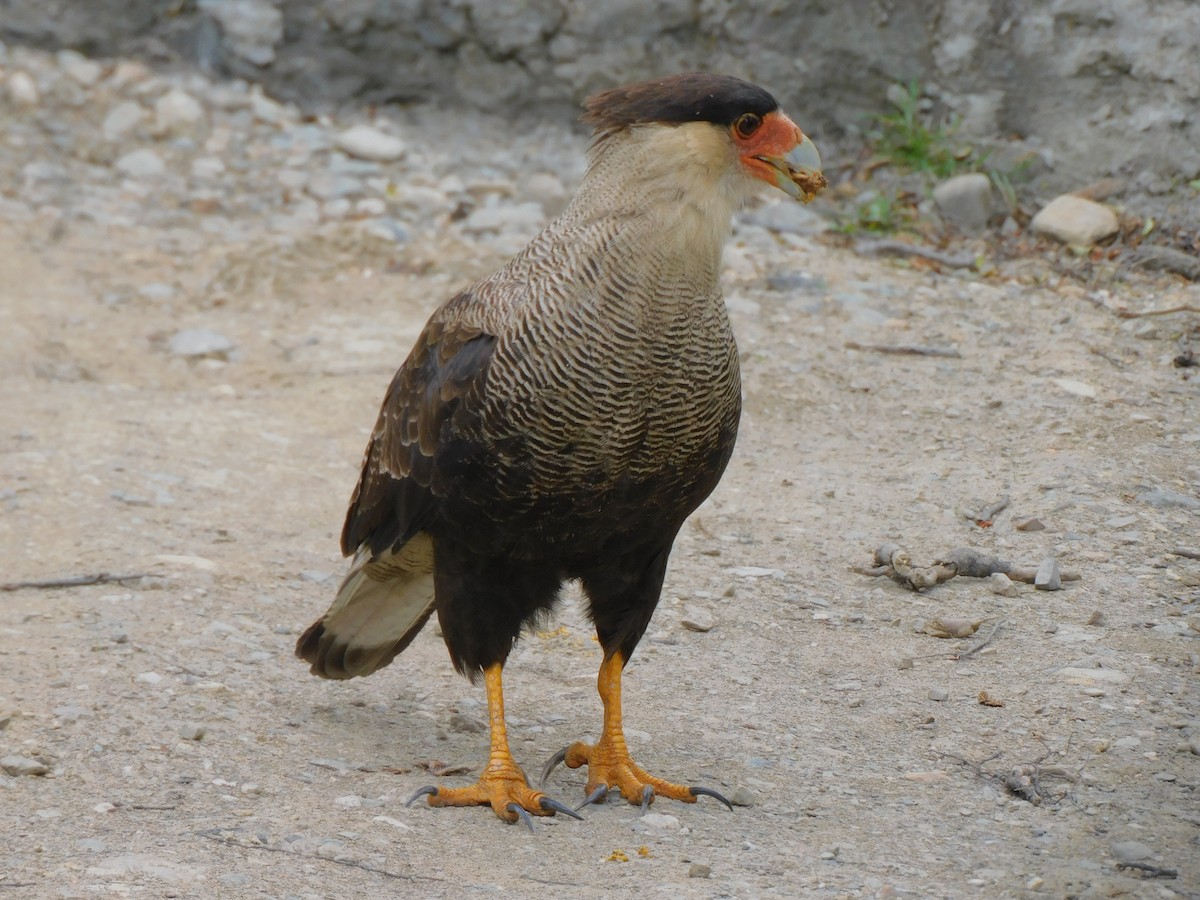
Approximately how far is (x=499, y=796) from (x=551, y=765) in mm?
274

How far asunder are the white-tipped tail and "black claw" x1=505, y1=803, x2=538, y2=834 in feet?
2.41

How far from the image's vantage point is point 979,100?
7.85 m

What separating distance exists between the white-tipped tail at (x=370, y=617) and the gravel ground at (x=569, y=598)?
175 millimetres

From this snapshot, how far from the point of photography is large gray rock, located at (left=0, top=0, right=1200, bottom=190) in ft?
24.3

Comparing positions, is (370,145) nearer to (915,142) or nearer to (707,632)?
(915,142)

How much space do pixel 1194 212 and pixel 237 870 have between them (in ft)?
18.9

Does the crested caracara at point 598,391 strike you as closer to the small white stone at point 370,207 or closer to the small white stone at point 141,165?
the small white stone at point 370,207

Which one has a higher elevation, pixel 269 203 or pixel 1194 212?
pixel 1194 212

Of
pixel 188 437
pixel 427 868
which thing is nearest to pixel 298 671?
pixel 427 868

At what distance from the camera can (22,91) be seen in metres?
8.77

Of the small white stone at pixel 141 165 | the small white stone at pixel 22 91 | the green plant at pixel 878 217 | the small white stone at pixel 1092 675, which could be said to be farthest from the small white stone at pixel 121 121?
the small white stone at pixel 1092 675

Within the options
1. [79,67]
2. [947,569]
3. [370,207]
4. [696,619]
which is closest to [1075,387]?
[947,569]

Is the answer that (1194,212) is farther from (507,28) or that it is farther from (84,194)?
(84,194)

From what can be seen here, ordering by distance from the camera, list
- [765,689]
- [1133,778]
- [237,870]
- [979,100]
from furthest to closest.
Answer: [979,100] → [765,689] → [1133,778] → [237,870]
